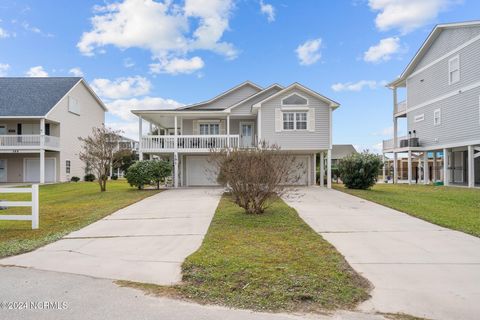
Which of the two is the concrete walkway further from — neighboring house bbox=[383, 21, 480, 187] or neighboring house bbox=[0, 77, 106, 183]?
neighboring house bbox=[0, 77, 106, 183]

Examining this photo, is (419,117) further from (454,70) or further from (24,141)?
(24,141)

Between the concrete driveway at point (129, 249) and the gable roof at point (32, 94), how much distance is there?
76.0ft

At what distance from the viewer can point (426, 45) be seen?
25844 mm

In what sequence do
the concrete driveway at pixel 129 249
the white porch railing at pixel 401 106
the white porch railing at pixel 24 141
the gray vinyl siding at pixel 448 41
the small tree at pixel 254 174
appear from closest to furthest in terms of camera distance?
the concrete driveway at pixel 129 249 → the small tree at pixel 254 174 → the gray vinyl siding at pixel 448 41 → the white porch railing at pixel 24 141 → the white porch railing at pixel 401 106

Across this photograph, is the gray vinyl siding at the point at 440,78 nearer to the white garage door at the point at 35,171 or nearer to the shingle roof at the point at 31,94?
the shingle roof at the point at 31,94

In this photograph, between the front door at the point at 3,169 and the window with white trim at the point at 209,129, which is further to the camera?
the front door at the point at 3,169

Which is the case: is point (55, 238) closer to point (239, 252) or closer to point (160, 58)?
point (239, 252)

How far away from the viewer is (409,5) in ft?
51.4

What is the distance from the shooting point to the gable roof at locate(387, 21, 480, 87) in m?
22.2

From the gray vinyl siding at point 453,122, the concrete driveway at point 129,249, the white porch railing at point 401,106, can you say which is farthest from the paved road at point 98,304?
the white porch railing at point 401,106

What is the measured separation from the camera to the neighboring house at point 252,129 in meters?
21.4

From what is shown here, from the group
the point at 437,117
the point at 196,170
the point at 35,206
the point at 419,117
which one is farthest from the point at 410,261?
the point at 419,117

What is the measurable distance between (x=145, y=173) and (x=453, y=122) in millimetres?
20610

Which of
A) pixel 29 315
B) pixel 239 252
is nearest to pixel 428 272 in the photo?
pixel 239 252
